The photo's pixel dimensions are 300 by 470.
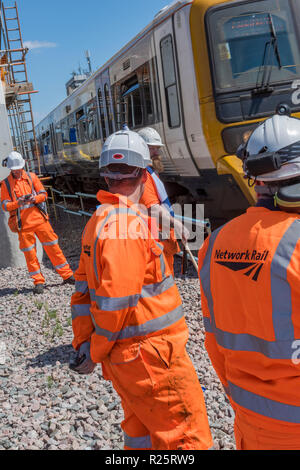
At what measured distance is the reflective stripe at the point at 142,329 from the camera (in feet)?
6.76

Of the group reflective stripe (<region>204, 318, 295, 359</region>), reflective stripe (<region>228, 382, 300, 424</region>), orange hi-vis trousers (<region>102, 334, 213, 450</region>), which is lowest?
orange hi-vis trousers (<region>102, 334, 213, 450</region>)

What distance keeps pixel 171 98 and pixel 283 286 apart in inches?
234

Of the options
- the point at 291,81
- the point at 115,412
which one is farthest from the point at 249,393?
the point at 291,81

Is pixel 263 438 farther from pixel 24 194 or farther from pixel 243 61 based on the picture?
pixel 24 194

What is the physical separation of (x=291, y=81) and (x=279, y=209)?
5.19 m

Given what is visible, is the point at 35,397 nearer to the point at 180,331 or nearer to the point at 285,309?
the point at 180,331

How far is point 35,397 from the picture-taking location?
388 centimetres

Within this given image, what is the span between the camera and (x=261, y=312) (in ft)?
4.96

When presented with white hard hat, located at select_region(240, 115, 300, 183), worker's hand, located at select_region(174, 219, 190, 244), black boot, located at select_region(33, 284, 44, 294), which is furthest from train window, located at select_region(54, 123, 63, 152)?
white hard hat, located at select_region(240, 115, 300, 183)

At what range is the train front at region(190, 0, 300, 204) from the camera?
19.9 feet

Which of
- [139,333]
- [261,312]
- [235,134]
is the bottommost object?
[139,333]

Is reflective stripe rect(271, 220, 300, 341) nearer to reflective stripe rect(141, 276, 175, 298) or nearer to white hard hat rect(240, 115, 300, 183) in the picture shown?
white hard hat rect(240, 115, 300, 183)

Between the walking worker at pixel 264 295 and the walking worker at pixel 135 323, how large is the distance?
44cm

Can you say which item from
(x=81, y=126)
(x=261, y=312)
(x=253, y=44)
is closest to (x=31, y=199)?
(x=253, y=44)
